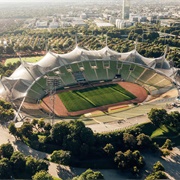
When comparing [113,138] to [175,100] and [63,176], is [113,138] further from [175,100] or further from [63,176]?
[175,100]

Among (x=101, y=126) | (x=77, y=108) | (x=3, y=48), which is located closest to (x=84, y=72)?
(x=77, y=108)

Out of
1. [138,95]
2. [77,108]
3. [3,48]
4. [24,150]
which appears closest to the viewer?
[24,150]

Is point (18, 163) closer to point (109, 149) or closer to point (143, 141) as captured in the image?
point (109, 149)

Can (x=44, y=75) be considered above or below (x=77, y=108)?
above

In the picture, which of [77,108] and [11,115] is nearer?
[11,115]

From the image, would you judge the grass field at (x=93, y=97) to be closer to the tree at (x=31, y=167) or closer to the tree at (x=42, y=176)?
the tree at (x=31, y=167)

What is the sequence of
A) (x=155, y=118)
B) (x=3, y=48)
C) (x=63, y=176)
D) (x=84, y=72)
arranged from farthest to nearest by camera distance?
(x=3, y=48) → (x=84, y=72) → (x=155, y=118) → (x=63, y=176)
